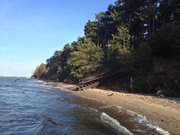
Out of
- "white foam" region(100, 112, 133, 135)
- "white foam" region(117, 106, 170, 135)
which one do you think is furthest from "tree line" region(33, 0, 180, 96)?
"white foam" region(100, 112, 133, 135)

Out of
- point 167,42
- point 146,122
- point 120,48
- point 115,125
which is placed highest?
point 120,48

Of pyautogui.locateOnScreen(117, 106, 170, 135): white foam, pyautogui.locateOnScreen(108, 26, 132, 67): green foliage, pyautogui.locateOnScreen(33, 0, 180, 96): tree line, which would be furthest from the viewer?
pyautogui.locateOnScreen(108, 26, 132, 67): green foliage

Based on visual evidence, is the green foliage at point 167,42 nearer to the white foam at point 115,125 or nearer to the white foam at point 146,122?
the white foam at point 146,122

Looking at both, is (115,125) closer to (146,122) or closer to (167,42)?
(146,122)

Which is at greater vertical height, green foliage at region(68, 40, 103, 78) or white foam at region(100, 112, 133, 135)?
green foliage at region(68, 40, 103, 78)

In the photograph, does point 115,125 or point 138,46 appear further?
point 138,46

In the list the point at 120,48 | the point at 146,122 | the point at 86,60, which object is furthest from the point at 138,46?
the point at 146,122

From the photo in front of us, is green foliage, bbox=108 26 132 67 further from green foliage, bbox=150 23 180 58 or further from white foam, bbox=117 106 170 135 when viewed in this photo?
white foam, bbox=117 106 170 135

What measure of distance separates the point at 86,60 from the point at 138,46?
1697 centimetres

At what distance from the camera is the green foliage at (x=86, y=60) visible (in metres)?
70.3

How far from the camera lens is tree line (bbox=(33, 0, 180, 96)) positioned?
41.8 meters

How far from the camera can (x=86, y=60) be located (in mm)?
73000

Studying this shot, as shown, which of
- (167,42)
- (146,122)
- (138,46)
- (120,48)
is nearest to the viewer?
(146,122)

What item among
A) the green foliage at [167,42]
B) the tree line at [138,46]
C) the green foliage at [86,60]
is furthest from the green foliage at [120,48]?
the green foliage at [167,42]
